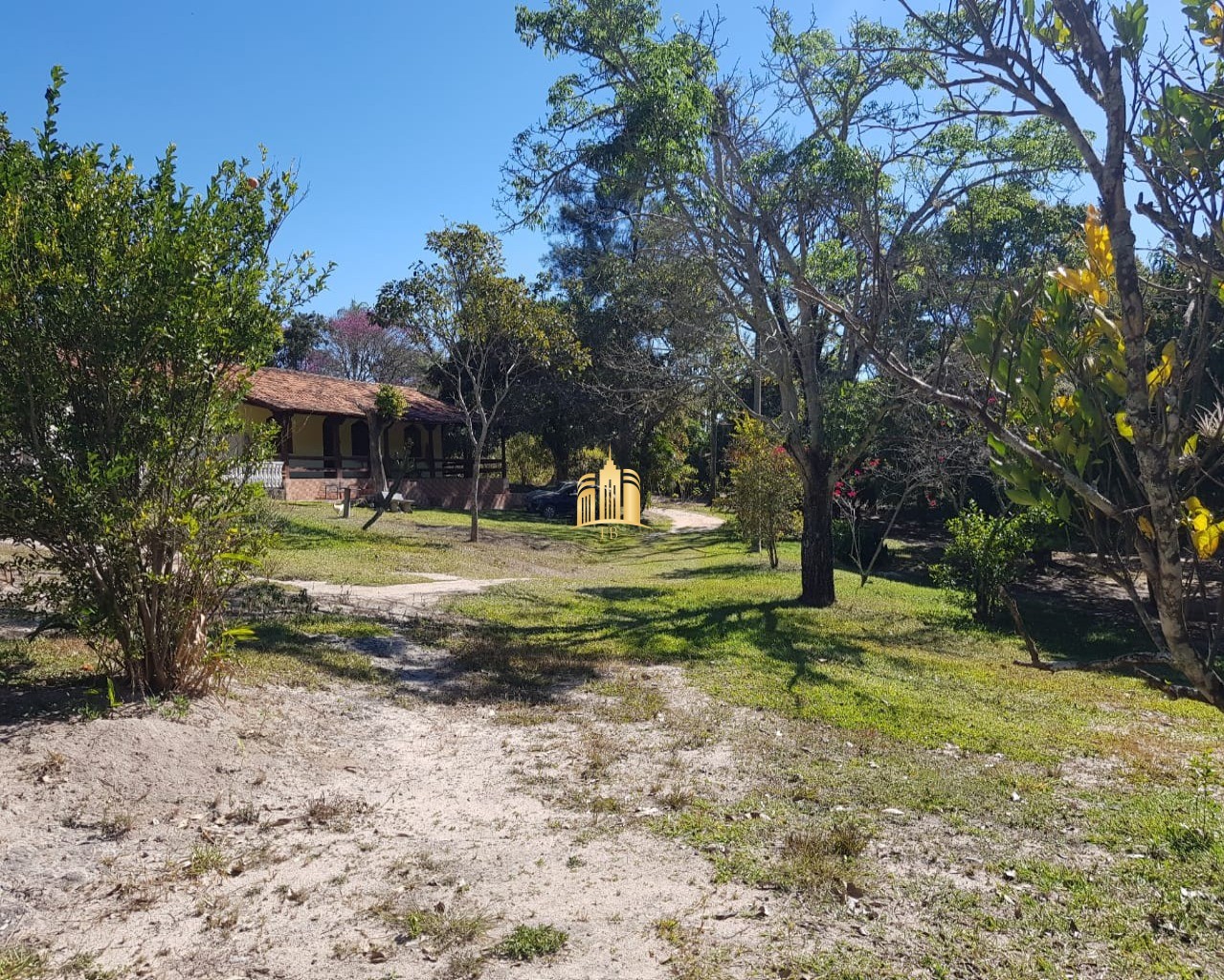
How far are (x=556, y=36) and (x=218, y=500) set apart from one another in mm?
8716

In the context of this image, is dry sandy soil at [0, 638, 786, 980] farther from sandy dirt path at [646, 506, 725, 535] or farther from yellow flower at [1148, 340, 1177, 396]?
sandy dirt path at [646, 506, 725, 535]

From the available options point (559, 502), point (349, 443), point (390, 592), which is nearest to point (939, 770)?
point (390, 592)

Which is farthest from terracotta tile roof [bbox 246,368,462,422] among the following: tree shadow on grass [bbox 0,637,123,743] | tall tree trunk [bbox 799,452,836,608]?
tree shadow on grass [bbox 0,637,123,743]

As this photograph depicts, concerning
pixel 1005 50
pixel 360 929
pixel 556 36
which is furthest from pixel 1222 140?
pixel 556 36

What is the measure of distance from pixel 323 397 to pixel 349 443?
3585 millimetres

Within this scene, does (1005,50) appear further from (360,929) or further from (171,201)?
(171,201)

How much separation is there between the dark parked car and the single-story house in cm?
276

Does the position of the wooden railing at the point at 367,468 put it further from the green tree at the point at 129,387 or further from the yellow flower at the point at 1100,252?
the yellow flower at the point at 1100,252

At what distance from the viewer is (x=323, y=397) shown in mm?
29953

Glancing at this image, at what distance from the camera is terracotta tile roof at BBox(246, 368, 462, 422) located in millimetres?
27452

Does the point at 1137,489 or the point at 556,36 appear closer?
the point at 1137,489

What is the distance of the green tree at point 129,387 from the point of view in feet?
16.9

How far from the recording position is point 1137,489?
246cm

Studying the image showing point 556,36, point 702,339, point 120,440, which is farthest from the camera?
point 702,339
